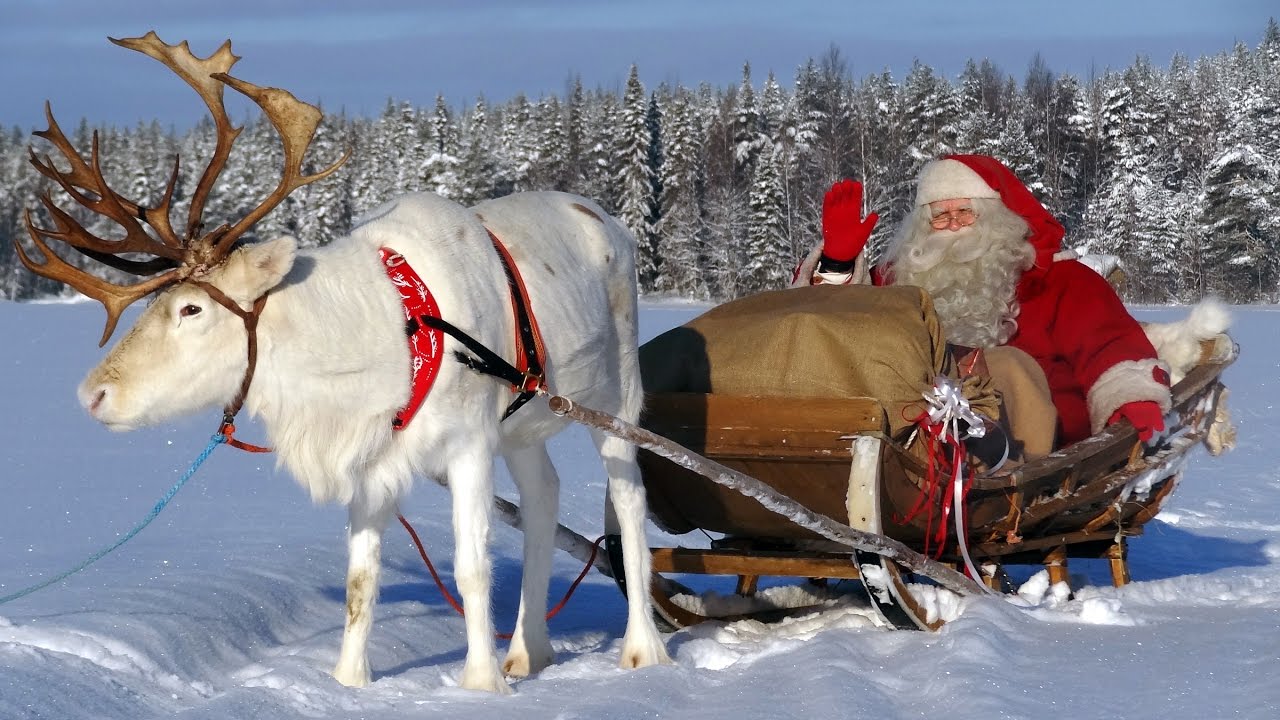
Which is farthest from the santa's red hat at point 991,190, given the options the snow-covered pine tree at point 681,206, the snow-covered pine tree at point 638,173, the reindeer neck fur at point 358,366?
the snow-covered pine tree at point 638,173

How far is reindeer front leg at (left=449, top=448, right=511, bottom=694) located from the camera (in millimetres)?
4621

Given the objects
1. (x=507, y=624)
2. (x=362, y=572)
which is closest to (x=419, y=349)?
(x=362, y=572)

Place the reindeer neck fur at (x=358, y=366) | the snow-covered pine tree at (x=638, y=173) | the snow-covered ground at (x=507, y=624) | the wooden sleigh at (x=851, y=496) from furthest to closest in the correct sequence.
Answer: the snow-covered pine tree at (x=638, y=173) → the wooden sleigh at (x=851, y=496) → the reindeer neck fur at (x=358, y=366) → the snow-covered ground at (x=507, y=624)

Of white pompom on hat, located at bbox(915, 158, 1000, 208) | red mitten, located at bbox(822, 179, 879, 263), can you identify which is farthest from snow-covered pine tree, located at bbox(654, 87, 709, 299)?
red mitten, located at bbox(822, 179, 879, 263)

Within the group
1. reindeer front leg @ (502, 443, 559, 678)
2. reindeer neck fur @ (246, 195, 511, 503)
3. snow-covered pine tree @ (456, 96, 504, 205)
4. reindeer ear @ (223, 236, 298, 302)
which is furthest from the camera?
snow-covered pine tree @ (456, 96, 504, 205)

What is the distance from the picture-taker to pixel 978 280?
254 inches

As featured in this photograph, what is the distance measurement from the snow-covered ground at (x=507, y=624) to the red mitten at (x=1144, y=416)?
2.39 feet

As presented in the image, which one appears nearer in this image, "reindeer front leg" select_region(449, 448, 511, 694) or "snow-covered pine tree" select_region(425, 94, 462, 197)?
"reindeer front leg" select_region(449, 448, 511, 694)

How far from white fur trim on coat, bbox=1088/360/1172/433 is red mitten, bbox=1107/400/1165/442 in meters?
0.03

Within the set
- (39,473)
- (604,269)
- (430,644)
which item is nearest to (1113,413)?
(604,269)

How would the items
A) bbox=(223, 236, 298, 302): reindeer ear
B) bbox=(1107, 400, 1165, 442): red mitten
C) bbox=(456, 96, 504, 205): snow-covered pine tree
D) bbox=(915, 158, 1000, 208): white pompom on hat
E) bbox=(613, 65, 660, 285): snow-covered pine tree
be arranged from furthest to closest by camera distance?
bbox=(456, 96, 504, 205): snow-covered pine tree < bbox=(613, 65, 660, 285): snow-covered pine tree < bbox=(915, 158, 1000, 208): white pompom on hat < bbox=(1107, 400, 1165, 442): red mitten < bbox=(223, 236, 298, 302): reindeer ear

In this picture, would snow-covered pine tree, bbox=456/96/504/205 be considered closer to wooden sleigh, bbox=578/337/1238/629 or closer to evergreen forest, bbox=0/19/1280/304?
evergreen forest, bbox=0/19/1280/304

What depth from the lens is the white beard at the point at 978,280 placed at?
642cm

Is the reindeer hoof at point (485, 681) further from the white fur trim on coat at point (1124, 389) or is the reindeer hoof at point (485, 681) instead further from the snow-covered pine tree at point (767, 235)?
the snow-covered pine tree at point (767, 235)
